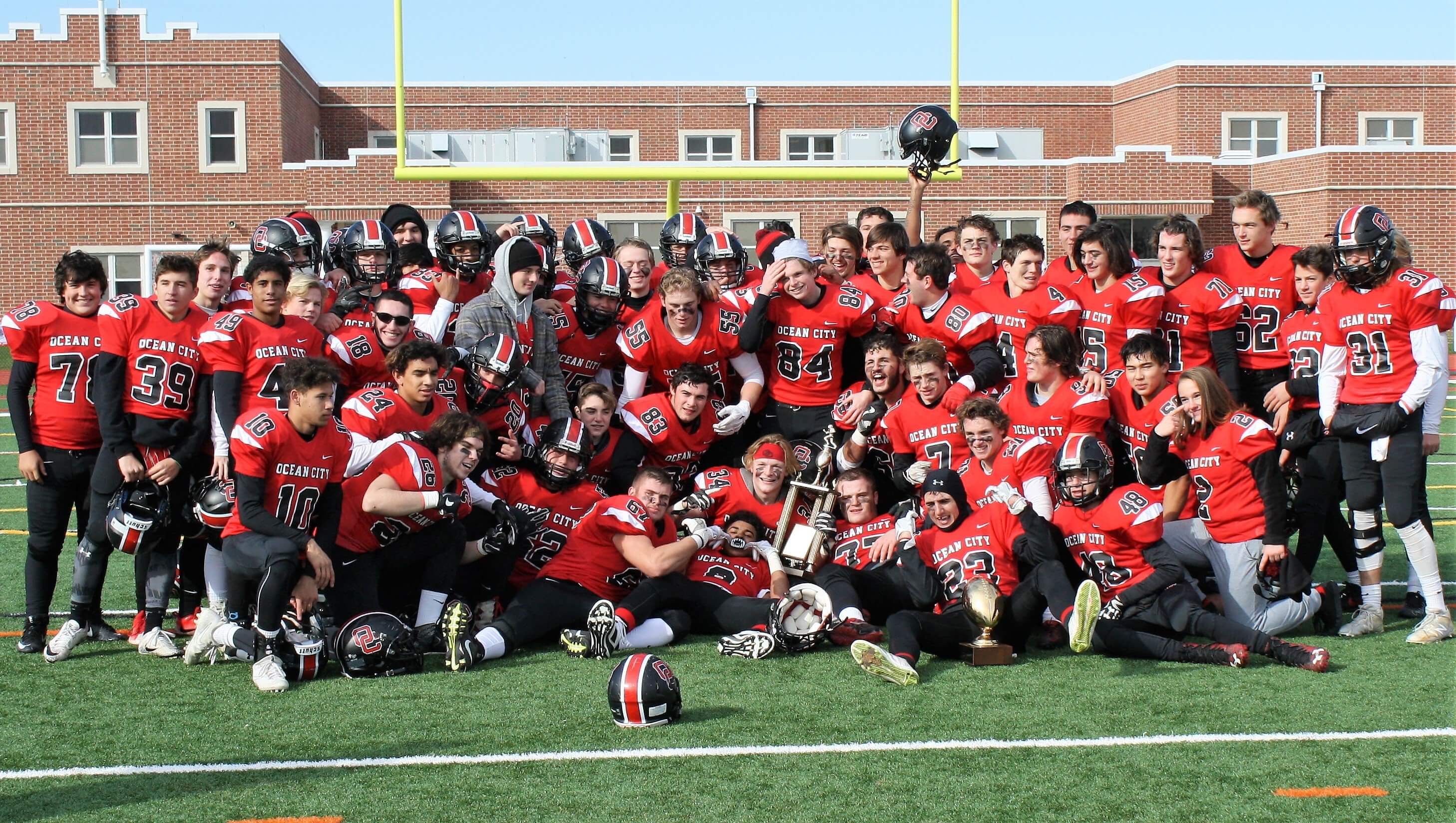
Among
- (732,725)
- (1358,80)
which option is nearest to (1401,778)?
(732,725)

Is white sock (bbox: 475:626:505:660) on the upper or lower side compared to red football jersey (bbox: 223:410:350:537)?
lower

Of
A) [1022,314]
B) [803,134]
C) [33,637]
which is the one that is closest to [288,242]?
[33,637]

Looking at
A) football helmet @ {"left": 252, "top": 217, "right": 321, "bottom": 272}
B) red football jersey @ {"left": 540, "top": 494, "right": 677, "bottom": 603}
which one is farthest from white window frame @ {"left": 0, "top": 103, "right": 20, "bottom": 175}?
red football jersey @ {"left": 540, "top": 494, "right": 677, "bottom": 603}

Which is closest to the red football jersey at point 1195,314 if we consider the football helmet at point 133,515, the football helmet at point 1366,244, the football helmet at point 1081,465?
the football helmet at point 1366,244

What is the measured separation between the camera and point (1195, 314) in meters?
7.15

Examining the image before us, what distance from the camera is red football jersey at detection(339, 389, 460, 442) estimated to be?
6590 millimetres

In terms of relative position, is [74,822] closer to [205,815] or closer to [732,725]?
[205,815]

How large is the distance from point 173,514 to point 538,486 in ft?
5.81

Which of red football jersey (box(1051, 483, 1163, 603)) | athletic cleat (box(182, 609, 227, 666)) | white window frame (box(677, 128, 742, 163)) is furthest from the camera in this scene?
white window frame (box(677, 128, 742, 163))

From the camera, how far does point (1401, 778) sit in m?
4.31

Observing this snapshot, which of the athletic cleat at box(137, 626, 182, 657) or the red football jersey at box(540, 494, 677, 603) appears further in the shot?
the red football jersey at box(540, 494, 677, 603)

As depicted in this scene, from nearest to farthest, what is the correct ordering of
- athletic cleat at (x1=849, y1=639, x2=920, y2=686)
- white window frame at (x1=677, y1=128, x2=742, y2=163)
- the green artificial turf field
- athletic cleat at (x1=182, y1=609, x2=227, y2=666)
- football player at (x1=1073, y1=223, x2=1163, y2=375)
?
the green artificial turf field, athletic cleat at (x1=849, y1=639, x2=920, y2=686), athletic cleat at (x1=182, y1=609, x2=227, y2=666), football player at (x1=1073, y1=223, x2=1163, y2=375), white window frame at (x1=677, y1=128, x2=742, y2=163)

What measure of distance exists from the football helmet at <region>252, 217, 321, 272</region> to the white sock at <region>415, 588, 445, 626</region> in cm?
217

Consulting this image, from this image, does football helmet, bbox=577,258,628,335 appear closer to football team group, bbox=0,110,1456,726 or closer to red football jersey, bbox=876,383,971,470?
football team group, bbox=0,110,1456,726
